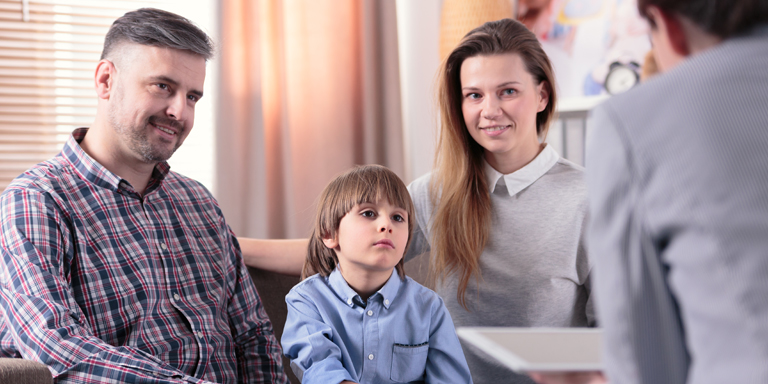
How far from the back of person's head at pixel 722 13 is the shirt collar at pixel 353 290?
904mm

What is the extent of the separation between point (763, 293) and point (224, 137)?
233 centimetres

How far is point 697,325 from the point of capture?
0.53m

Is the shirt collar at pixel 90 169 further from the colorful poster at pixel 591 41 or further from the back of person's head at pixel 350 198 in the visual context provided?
the colorful poster at pixel 591 41

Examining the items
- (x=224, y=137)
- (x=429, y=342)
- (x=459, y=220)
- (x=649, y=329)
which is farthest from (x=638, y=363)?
(x=224, y=137)

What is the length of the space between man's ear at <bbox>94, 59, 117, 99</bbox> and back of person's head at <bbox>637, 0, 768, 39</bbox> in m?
1.28

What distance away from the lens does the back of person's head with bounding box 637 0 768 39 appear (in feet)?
1.84

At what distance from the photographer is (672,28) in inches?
23.5

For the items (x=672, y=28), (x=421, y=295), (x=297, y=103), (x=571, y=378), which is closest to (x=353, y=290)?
(x=421, y=295)

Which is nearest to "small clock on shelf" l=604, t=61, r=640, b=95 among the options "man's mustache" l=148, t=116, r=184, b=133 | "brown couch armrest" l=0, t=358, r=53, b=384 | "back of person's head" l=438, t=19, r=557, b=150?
"back of person's head" l=438, t=19, r=557, b=150

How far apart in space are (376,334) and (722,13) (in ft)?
3.08

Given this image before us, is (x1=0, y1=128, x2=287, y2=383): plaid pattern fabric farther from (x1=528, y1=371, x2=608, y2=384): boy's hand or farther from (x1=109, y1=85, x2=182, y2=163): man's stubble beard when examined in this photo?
(x1=528, y1=371, x2=608, y2=384): boy's hand

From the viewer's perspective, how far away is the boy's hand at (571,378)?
0.63 meters

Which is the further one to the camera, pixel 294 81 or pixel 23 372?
pixel 294 81

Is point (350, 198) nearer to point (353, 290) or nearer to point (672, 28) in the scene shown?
point (353, 290)
